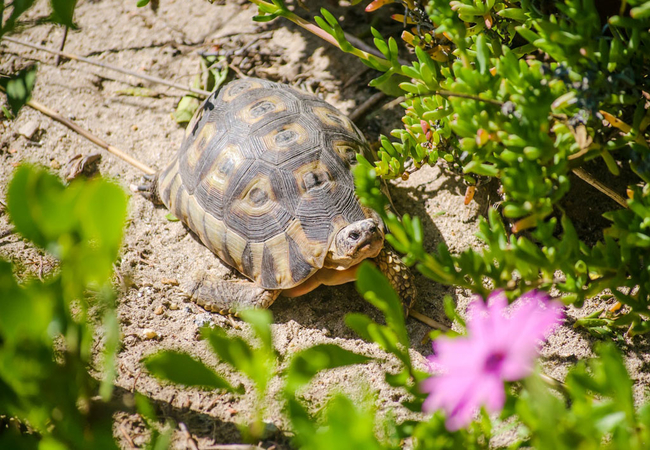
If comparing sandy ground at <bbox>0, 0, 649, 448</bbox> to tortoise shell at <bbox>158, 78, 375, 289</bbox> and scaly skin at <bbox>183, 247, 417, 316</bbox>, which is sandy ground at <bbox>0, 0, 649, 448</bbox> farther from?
tortoise shell at <bbox>158, 78, 375, 289</bbox>

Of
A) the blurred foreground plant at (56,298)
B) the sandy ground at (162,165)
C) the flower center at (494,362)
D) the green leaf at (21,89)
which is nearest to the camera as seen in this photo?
the blurred foreground plant at (56,298)

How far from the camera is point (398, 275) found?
234 cm

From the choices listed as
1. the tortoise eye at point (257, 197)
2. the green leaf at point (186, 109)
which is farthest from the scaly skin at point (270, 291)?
the green leaf at point (186, 109)

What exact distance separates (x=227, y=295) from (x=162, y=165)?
1051 millimetres

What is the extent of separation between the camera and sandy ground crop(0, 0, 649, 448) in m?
2.02

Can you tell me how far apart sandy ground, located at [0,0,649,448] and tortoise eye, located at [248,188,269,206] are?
→ 1.48 ft

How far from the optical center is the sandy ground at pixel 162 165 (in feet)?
6.63

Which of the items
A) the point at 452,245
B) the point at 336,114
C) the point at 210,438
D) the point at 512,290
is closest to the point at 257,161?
the point at 336,114

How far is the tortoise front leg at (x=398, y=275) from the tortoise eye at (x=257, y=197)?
0.62 meters

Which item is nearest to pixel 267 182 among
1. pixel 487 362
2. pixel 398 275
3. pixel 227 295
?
pixel 227 295

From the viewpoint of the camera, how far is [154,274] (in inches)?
100

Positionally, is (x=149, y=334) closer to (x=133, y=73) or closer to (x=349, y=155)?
(x=349, y=155)

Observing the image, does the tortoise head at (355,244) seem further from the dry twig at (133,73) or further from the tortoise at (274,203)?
the dry twig at (133,73)

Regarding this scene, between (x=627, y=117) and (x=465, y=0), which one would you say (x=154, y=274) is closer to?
(x=465, y=0)
